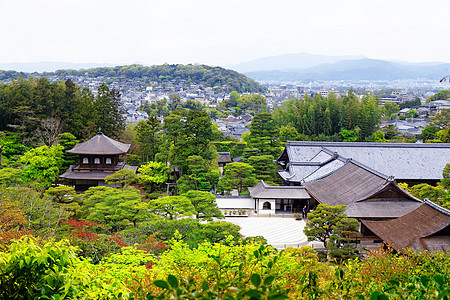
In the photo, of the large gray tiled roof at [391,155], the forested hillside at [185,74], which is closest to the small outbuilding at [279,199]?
the large gray tiled roof at [391,155]

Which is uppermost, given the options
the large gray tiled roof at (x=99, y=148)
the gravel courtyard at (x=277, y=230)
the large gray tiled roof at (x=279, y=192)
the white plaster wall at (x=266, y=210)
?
the large gray tiled roof at (x=99, y=148)

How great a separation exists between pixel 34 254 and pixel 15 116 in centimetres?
3235

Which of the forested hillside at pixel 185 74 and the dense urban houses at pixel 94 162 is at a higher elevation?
the forested hillside at pixel 185 74

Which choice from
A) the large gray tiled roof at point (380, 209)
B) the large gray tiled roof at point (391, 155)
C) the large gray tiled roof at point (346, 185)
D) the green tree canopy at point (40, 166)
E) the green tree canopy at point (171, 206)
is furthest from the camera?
the large gray tiled roof at point (391, 155)

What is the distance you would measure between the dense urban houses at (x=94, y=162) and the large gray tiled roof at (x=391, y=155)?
13.0 metres

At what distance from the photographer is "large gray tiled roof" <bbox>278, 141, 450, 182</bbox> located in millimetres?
24031

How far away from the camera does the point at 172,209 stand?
15.2 metres

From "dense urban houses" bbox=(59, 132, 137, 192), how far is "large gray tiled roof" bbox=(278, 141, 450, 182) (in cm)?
1296

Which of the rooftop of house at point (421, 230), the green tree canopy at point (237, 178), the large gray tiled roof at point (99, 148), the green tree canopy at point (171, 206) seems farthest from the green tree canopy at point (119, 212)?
the rooftop of house at point (421, 230)

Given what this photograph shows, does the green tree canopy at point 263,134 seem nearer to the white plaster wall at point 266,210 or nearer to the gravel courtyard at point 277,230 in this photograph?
the white plaster wall at point 266,210

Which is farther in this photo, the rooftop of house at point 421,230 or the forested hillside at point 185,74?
the forested hillside at point 185,74

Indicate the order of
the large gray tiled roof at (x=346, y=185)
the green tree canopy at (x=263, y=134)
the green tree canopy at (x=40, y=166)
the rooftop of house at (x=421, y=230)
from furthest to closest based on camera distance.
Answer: the green tree canopy at (x=263, y=134)
the green tree canopy at (x=40, y=166)
the large gray tiled roof at (x=346, y=185)
the rooftop of house at (x=421, y=230)

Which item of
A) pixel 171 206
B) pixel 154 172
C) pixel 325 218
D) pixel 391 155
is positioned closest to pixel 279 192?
pixel 325 218

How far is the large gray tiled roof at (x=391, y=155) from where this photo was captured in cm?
2403
